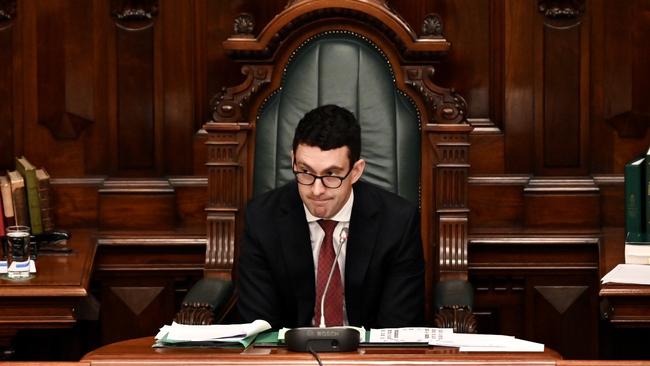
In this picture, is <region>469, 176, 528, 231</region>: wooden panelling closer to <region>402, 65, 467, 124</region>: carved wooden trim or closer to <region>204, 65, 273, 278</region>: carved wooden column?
<region>402, 65, 467, 124</region>: carved wooden trim

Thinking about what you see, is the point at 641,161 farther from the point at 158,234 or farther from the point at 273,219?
the point at 158,234

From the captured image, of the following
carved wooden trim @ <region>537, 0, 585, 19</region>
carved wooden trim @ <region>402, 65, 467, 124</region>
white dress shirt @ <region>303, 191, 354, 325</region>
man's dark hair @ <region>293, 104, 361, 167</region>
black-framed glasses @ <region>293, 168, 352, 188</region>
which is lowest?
white dress shirt @ <region>303, 191, 354, 325</region>

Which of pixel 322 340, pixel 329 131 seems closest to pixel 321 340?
pixel 322 340

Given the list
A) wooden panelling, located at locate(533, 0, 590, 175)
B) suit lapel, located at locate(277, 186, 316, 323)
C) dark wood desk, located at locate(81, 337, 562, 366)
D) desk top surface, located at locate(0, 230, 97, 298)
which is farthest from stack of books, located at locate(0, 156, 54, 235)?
wooden panelling, located at locate(533, 0, 590, 175)

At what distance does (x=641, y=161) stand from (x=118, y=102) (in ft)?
5.95

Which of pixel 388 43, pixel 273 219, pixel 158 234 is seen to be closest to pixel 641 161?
pixel 388 43

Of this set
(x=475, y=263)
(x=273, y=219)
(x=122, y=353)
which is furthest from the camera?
(x=475, y=263)

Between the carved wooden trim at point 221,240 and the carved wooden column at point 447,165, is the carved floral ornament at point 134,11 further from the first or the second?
the carved wooden column at point 447,165

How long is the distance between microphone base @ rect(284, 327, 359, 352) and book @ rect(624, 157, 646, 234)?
4.61 ft

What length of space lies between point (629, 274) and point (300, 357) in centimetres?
135

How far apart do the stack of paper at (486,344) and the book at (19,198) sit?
1.77 m

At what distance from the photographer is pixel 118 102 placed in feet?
15.6

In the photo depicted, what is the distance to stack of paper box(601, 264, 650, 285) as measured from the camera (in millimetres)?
3914

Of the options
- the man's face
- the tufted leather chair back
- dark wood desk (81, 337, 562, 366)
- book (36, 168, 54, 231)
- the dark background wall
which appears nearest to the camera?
dark wood desk (81, 337, 562, 366)
